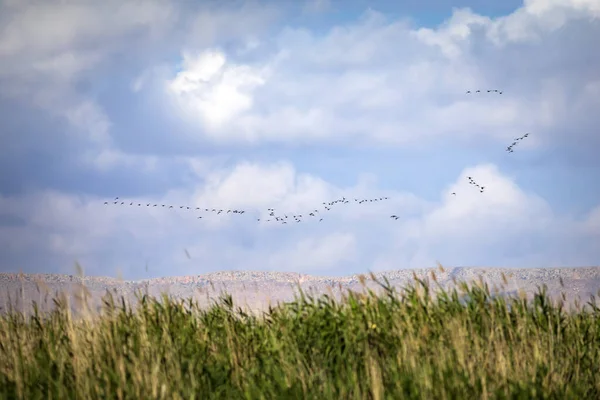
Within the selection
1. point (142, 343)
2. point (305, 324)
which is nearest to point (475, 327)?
point (305, 324)

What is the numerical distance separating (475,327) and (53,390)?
506cm

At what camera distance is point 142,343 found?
8.31 metres

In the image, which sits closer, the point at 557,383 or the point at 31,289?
the point at 557,383

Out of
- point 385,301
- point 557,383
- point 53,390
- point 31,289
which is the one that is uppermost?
point 31,289

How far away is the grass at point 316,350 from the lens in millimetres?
7207

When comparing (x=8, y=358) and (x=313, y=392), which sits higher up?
(x=8, y=358)

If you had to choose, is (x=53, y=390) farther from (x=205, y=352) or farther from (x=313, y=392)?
(x=313, y=392)

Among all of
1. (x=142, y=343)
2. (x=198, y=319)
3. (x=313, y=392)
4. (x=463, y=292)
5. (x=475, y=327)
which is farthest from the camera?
(x=198, y=319)

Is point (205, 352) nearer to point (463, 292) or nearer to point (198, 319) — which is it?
point (198, 319)

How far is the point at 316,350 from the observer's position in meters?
8.53

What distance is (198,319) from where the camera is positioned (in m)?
10.5

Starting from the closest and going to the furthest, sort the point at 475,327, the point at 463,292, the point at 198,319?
the point at 475,327
the point at 463,292
the point at 198,319

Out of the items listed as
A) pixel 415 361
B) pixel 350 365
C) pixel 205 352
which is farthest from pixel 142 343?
pixel 415 361

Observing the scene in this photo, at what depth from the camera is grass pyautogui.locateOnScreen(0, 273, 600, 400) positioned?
721 centimetres
